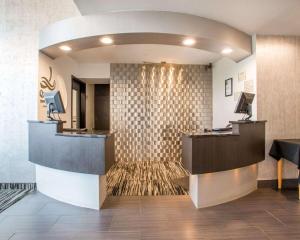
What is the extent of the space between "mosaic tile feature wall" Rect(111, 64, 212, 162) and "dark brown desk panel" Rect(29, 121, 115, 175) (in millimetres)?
2780

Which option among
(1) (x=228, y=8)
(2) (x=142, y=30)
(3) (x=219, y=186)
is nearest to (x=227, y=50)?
(1) (x=228, y=8)

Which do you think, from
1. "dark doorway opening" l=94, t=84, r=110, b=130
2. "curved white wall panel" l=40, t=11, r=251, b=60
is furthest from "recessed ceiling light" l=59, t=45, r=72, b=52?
"dark doorway opening" l=94, t=84, r=110, b=130

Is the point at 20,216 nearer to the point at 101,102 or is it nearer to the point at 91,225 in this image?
the point at 91,225

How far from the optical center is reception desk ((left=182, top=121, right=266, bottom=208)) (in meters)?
3.03

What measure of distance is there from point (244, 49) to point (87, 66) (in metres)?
3.97

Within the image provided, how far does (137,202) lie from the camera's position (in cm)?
333

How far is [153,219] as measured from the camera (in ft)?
9.16

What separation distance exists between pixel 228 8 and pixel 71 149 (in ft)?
9.26

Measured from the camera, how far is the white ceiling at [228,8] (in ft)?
9.55

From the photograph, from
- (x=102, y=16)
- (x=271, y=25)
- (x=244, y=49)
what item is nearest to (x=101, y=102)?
(x=102, y=16)

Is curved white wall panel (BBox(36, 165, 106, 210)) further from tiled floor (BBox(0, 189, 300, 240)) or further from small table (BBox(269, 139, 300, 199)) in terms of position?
small table (BBox(269, 139, 300, 199))

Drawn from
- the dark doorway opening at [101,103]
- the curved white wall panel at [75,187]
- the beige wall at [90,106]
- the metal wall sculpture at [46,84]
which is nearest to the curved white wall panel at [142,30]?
the metal wall sculpture at [46,84]

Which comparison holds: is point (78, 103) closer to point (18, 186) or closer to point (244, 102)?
point (18, 186)

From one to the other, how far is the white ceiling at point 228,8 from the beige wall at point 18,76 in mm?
1251
